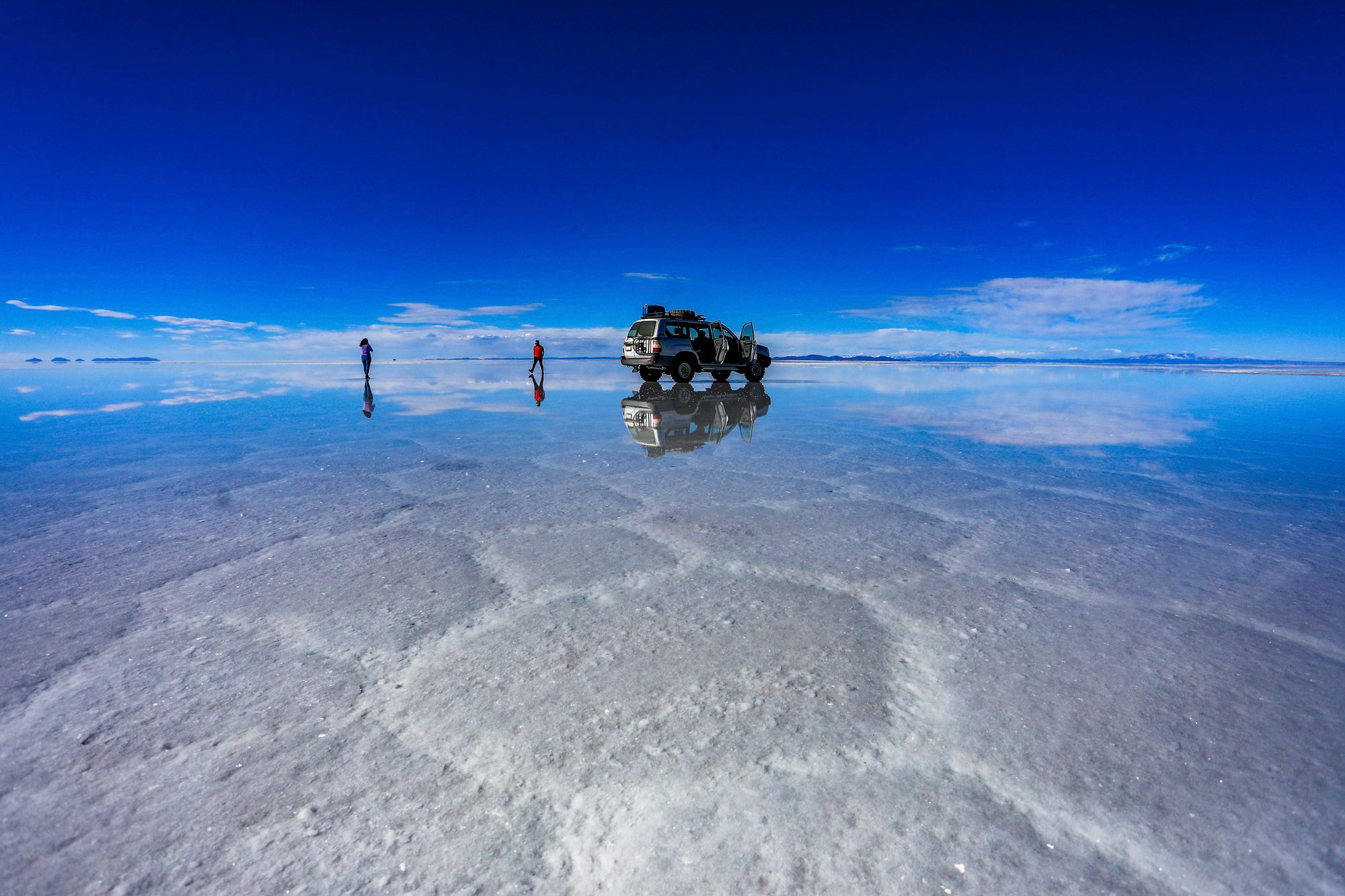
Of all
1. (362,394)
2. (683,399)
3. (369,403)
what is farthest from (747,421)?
(362,394)

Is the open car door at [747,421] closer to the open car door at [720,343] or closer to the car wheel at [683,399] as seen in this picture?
the car wheel at [683,399]

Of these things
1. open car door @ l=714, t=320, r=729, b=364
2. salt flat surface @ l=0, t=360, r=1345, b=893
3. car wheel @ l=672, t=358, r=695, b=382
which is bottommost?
salt flat surface @ l=0, t=360, r=1345, b=893

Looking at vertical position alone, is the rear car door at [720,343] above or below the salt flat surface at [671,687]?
above

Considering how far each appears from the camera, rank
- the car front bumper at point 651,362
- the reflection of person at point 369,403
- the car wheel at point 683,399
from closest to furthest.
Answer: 1. the reflection of person at point 369,403
2. the car wheel at point 683,399
3. the car front bumper at point 651,362

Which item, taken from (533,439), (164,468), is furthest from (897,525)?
(164,468)

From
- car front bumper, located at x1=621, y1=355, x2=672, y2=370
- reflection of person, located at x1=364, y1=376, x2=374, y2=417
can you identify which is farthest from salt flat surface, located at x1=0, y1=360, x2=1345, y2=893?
car front bumper, located at x1=621, y1=355, x2=672, y2=370

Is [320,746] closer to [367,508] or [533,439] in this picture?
[367,508]

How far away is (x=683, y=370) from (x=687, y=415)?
647 cm

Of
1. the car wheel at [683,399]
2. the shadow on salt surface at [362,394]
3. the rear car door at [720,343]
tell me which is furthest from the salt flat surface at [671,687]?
the rear car door at [720,343]

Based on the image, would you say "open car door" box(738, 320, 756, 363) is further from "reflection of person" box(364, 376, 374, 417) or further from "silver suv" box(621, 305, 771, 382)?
"reflection of person" box(364, 376, 374, 417)

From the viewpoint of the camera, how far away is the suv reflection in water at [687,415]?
9891mm

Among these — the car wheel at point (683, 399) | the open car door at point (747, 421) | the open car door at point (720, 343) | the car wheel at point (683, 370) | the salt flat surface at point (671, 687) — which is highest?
the open car door at point (720, 343)

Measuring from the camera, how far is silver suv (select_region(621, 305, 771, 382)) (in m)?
19.0

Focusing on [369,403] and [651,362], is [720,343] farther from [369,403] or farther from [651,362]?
[369,403]
